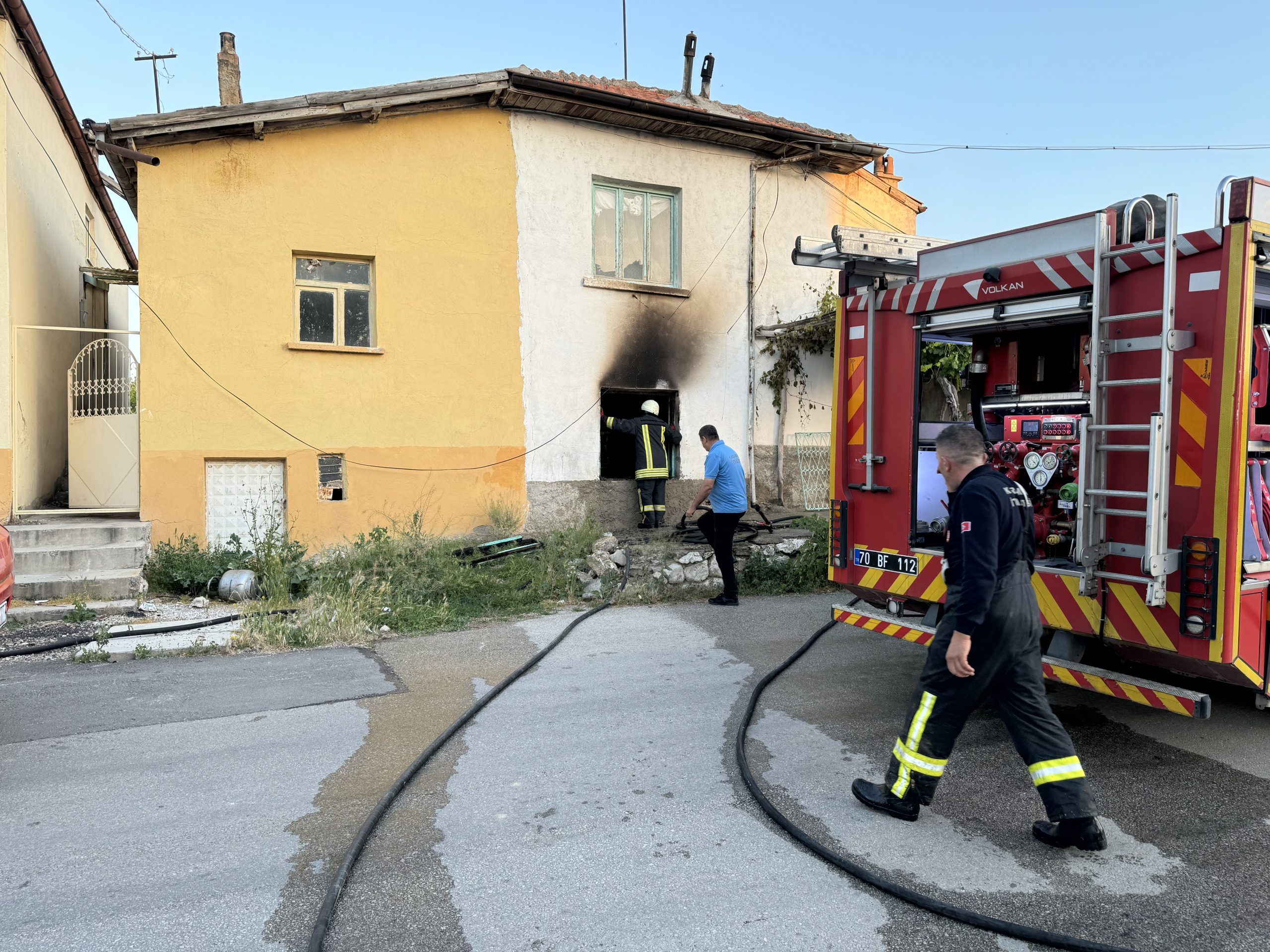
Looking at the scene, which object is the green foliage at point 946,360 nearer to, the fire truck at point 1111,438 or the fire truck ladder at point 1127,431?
the fire truck at point 1111,438

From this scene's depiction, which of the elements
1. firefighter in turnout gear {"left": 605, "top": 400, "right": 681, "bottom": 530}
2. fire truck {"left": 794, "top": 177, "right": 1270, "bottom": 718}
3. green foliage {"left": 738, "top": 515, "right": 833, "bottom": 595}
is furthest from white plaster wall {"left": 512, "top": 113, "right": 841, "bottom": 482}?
fire truck {"left": 794, "top": 177, "right": 1270, "bottom": 718}

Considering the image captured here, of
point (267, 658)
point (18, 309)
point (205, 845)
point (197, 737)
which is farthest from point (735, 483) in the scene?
point (18, 309)

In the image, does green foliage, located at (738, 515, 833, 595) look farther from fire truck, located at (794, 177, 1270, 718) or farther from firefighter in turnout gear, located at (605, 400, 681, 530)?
fire truck, located at (794, 177, 1270, 718)

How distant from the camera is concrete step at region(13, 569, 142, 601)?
838cm

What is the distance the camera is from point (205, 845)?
3631 millimetres

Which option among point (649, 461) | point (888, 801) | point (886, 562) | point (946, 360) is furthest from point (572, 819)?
point (649, 461)

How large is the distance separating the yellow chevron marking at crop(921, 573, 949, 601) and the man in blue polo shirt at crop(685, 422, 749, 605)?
335 cm

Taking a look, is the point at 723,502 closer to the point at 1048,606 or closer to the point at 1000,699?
the point at 1048,606

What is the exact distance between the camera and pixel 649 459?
1145 centimetres

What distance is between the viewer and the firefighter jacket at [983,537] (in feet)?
12.2

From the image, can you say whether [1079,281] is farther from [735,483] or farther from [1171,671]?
[735,483]

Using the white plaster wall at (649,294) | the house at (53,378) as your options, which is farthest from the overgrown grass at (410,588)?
the house at (53,378)

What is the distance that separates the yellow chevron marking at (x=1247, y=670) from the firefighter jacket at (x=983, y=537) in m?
1.04

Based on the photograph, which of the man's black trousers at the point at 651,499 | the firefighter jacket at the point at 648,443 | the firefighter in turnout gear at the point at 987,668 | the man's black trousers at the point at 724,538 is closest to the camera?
the firefighter in turnout gear at the point at 987,668
